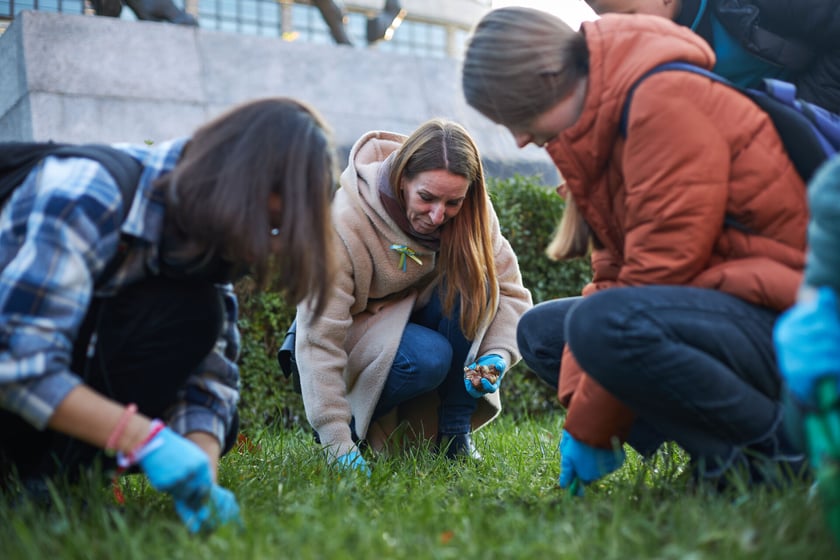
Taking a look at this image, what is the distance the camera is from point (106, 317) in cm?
198

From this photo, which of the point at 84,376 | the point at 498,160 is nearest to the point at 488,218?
the point at 84,376

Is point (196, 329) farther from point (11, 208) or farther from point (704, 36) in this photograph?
point (704, 36)

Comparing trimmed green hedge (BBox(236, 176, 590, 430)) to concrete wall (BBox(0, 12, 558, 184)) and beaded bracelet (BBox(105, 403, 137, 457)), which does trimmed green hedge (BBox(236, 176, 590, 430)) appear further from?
beaded bracelet (BBox(105, 403, 137, 457))

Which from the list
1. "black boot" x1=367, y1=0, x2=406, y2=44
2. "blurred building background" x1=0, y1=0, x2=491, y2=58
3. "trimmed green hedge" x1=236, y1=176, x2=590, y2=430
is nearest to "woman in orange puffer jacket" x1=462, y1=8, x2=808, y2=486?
"trimmed green hedge" x1=236, y1=176, x2=590, y2=430

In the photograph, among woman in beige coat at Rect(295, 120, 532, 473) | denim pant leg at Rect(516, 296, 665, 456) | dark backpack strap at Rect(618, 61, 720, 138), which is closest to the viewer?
dark backpack strap at Rect(618, 61, 720, 138)

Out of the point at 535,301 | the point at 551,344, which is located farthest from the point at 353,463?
the point at 535,301

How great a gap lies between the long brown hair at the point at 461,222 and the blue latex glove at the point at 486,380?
0.33 ft

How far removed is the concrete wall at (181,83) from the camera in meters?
5.70

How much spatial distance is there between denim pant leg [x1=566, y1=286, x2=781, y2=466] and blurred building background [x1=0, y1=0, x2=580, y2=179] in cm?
365

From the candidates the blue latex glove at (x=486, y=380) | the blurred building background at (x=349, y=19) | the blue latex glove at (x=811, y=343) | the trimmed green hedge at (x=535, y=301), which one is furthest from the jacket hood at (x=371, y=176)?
the blurred building background at (x=349, y=19)

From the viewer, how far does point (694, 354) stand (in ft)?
6.41

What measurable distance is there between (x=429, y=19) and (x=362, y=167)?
3061 centimetres

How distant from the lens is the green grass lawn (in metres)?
1.61

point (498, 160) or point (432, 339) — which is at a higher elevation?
point (432, 339)
